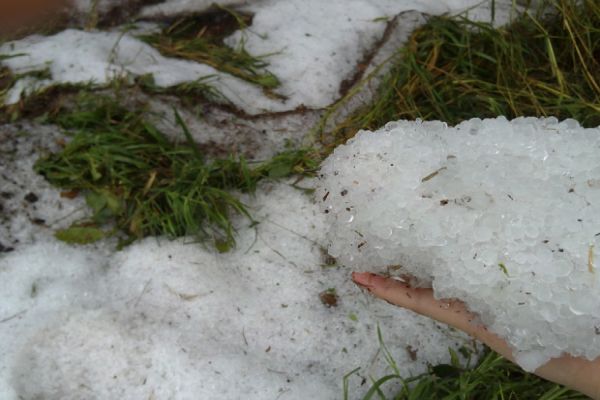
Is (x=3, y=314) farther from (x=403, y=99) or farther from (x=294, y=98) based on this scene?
(x=403, y=99)

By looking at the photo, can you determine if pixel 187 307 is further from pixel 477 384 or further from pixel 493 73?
pixel 493 73

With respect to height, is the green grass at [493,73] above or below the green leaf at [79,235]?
above

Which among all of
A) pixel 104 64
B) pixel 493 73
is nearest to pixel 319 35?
pixel 493 73

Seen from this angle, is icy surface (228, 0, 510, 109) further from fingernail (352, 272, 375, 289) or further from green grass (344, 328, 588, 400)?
green grass (344, 328, 588, 400)

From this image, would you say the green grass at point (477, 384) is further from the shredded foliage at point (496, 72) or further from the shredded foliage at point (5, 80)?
the shredded foliage at point (5, 80)

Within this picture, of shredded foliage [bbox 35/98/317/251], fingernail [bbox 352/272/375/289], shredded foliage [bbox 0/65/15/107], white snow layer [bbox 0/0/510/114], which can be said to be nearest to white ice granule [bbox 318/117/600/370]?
fingernail [bbox 352/272/375/289]

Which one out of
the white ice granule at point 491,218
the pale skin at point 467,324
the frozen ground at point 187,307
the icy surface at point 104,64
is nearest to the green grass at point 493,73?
the frozen ground at point 187,307
